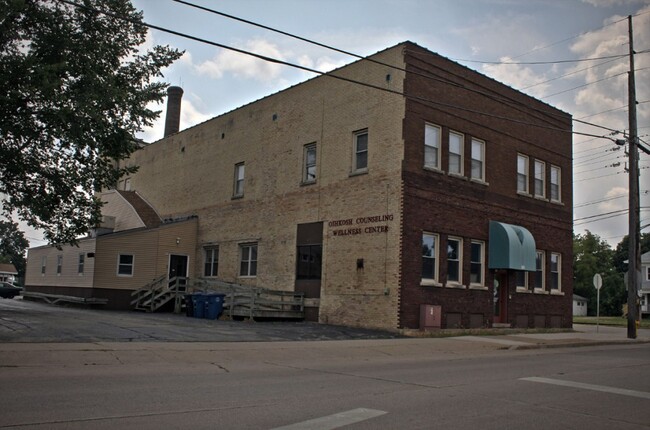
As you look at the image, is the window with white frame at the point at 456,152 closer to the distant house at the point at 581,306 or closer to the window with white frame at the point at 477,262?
the window with white frame at the point at 477,262

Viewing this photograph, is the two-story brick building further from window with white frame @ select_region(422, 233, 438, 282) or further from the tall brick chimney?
the tall brick chimney

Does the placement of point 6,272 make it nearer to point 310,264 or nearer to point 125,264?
point 125,264

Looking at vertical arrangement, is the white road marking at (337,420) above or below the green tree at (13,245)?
below

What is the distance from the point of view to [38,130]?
715 inches

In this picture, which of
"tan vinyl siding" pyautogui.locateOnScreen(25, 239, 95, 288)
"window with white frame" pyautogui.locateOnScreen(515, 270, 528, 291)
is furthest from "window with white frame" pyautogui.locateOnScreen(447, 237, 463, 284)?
"tan vinyl siding" pyautogui.locateOnScreen(25, 239, 95, 288)

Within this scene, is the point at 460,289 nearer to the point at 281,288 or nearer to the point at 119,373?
the point at 281,288

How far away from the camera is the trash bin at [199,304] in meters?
25.4

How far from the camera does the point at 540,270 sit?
1062 inches

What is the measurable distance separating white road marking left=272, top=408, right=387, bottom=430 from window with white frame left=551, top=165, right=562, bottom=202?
2282 cm

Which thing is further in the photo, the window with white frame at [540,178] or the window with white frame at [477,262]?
the window with white frame at [540,178]

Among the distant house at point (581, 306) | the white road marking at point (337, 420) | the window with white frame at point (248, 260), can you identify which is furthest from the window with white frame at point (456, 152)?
the distant house at point (581, 306)

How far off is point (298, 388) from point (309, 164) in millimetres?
16825

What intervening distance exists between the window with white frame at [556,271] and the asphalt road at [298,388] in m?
12.3

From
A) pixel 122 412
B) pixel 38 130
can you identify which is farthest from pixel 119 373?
pixel 38 130
